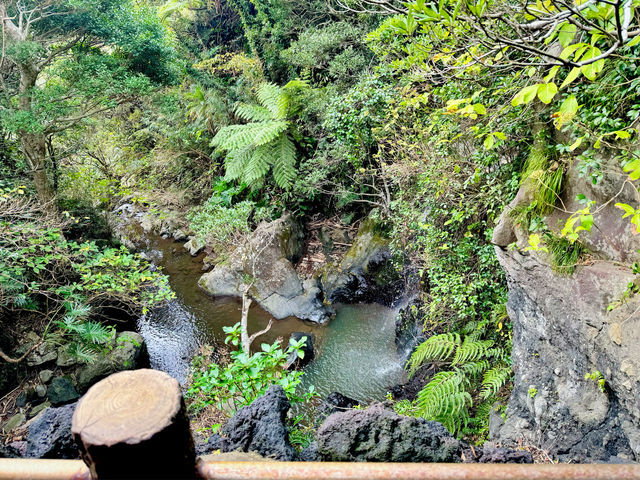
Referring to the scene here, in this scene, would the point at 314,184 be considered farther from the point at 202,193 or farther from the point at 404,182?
the point at 202,193

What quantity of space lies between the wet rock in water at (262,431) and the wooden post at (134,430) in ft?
3.59

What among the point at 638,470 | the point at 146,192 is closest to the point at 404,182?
the point at 638,470

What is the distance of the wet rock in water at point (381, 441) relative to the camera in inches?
67.9

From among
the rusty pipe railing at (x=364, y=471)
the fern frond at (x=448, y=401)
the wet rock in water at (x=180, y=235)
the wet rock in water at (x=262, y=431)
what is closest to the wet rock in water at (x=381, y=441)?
the wet rock in water at (x=262, y=431)

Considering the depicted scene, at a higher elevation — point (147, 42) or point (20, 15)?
point (20, 15)

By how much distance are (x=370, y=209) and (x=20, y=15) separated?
6.27m

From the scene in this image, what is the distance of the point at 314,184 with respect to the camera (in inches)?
291

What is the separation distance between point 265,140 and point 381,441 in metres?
6.11

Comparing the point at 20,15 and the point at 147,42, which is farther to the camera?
the point at 147,42

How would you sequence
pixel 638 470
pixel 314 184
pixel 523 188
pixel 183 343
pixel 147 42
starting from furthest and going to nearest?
pixel 314 184 < pixel 183 343 < pixel 147 42 < pixel 523 188 < pixel 638 470

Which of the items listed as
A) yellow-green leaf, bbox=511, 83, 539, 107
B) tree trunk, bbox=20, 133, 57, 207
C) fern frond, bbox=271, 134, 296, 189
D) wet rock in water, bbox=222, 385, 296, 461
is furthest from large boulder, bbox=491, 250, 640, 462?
tree trunk, bbox=20, 133, 57, 207

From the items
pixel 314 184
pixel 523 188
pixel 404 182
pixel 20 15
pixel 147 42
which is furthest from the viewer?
pixel 314 184

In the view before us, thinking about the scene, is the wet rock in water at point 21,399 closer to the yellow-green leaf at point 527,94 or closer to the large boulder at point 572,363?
the large boulder at point 572,363

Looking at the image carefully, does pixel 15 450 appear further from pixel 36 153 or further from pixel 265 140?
pixel 265 140
